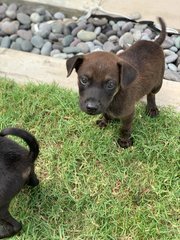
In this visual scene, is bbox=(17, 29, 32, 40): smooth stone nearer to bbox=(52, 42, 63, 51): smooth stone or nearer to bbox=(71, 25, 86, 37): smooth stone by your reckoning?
bbox=(52, 42, 63, 51): smooth stone

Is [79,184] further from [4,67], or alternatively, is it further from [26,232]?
[4,67]

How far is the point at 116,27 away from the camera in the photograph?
17.6 ft

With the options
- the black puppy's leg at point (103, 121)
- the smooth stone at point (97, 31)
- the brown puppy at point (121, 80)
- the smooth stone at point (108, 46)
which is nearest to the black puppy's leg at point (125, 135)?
the brown puppy at point (121, 80)

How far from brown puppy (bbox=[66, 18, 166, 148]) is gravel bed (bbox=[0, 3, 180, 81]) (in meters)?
0.98

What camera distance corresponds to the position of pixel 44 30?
5.36 m

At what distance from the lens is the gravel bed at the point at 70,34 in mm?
5133

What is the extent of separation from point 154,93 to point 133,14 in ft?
5.19

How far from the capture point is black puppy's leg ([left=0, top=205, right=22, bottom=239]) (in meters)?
3.39

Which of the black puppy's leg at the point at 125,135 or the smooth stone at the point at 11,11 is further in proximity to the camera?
the smooth stone at the point at 11,11

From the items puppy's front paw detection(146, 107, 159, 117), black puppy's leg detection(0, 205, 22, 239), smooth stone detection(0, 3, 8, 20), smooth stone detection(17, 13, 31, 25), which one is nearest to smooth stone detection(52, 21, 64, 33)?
smooth stone detection(17, 13, 31, 25)

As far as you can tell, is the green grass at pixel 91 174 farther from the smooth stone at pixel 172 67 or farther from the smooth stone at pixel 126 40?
the smooth stone at pixel 126 40

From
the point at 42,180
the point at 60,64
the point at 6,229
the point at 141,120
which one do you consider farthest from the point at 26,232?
the point at 60,64

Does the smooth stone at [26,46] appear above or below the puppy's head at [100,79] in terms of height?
below

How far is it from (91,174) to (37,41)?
2.07 meters
